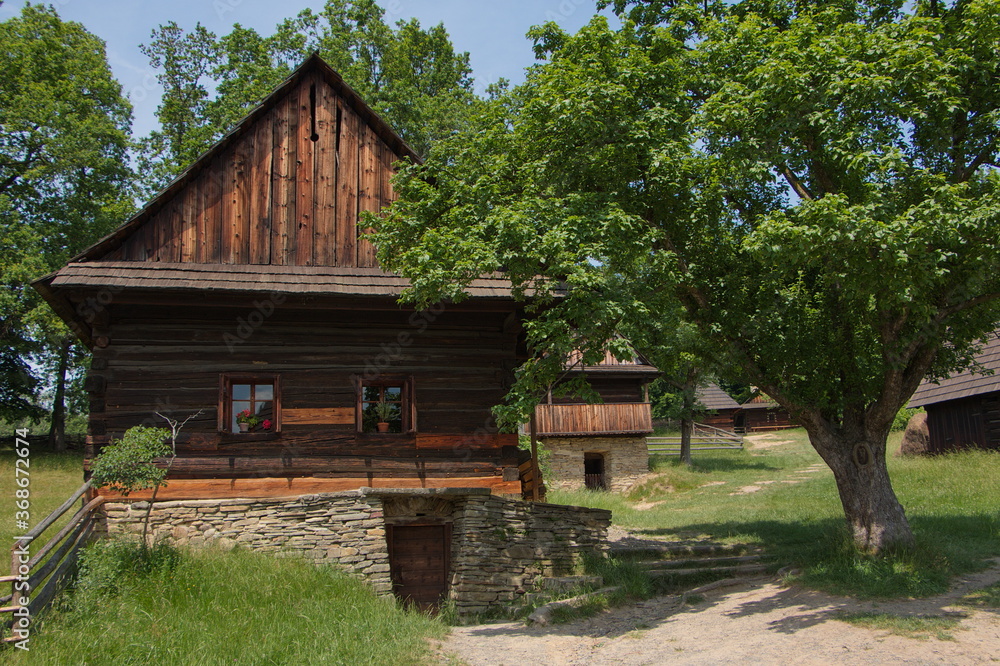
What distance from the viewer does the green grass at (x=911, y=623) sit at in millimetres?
8344

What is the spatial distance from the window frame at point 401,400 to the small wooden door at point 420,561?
163 centimetres

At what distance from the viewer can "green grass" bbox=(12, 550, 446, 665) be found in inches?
325

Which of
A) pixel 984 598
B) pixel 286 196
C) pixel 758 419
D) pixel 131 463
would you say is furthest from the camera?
pixel 758 419

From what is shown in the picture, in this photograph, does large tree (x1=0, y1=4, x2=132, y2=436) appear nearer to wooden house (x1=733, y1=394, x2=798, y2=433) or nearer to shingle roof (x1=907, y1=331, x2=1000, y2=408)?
shingle roof (x1=907, y1=331, x2=1000, y2=408)

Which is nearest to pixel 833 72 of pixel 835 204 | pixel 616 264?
pixel 835 204

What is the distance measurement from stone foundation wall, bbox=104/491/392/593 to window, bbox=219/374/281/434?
3.86 feet

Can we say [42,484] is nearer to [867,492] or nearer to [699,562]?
[699,562]

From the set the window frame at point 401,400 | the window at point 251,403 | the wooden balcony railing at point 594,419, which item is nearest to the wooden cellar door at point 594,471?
the wooden balcony railing at point 594,419

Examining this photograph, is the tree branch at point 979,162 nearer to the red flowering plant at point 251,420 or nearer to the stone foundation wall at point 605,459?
the red flowering plant at point 251,420

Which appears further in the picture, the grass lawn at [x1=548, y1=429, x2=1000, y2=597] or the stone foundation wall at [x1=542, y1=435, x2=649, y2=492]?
the stone foundation wall at [x1=542, y1=435, x2=649, y2=492]

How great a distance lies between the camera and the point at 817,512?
17094 millimetres

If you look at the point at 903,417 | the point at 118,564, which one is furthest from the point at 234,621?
the point at 903,417

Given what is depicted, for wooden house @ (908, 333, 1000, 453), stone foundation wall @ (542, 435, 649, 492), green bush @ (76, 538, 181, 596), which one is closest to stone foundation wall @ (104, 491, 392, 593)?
green bush @ (76, 538, 181, 596)

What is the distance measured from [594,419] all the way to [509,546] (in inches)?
580
